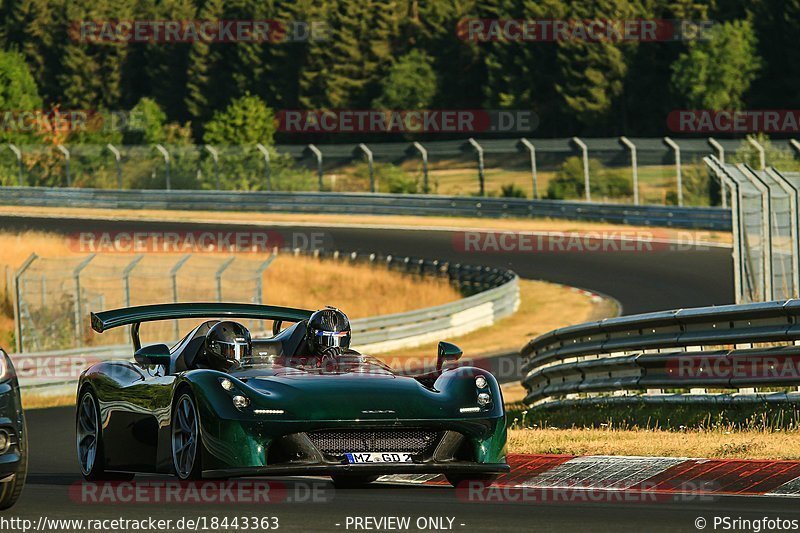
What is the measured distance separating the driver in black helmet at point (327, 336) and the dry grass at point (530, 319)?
580 inches

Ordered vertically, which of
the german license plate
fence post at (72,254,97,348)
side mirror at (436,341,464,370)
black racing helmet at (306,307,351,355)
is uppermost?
black racing helmet at (306,307,351,355)

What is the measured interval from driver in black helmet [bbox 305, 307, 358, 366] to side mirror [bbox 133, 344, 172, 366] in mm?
921

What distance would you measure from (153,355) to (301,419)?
140 cm

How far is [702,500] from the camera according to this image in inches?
352

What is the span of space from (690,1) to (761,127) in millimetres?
11042

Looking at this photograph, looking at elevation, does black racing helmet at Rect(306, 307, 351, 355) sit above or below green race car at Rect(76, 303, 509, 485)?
above

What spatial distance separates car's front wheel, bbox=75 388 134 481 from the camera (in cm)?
1066

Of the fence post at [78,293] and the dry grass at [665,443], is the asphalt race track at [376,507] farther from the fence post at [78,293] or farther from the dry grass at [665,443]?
the fence post at [78,293]

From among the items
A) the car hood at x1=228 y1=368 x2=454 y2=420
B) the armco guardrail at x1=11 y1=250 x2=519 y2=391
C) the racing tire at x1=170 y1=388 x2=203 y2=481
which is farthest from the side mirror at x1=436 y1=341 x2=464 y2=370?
the armco guardrail at x1=11 y1=250 x2=519 y2=391

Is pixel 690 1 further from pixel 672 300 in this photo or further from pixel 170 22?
pixel 672 300

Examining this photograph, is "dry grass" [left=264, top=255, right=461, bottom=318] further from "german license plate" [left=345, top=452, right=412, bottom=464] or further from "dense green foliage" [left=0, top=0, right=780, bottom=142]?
"dense green foliage" [left=0, top=0, right=780, bottom=142]

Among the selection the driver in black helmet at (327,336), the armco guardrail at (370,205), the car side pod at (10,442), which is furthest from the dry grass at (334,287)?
the car side pod at (10,442)

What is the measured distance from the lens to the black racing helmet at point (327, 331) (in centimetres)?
1030

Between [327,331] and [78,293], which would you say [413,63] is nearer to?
[78,293]
